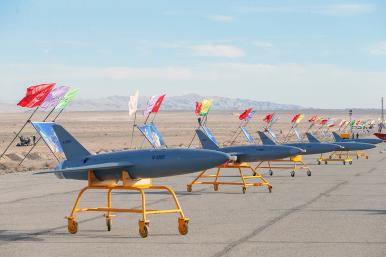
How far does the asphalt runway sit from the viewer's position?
13.0 metres

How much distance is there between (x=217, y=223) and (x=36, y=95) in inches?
529

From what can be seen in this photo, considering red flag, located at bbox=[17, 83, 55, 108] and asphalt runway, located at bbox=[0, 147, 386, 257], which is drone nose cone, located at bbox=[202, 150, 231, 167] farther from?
red flag, located at bbox=[17, 83, 55, 108]

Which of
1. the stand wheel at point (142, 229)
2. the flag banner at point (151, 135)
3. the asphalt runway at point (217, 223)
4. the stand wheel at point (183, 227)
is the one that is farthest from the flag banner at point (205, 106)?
the stand wheel at point (142, 229)

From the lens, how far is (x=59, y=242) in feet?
46.1

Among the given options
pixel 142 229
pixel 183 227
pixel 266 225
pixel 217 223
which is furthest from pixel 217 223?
pixel 142 229

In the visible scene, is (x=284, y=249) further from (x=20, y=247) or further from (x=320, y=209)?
(x=320, y=209)

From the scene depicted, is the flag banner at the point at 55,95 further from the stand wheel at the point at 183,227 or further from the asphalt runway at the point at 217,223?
the stand wheel at the point at 183,227

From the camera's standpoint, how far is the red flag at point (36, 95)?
91.4ft

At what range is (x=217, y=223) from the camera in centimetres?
1655

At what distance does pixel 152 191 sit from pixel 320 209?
7.60 metres

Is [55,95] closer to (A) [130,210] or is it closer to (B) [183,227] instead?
(A) [130,210]

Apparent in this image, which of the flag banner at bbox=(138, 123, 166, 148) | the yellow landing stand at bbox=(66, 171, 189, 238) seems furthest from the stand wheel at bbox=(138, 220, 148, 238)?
the flag banner at bbox=(138, 123, 166, 148)

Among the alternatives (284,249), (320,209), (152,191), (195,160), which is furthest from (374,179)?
(284,249)

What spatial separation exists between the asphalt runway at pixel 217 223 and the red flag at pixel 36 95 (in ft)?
9.95
